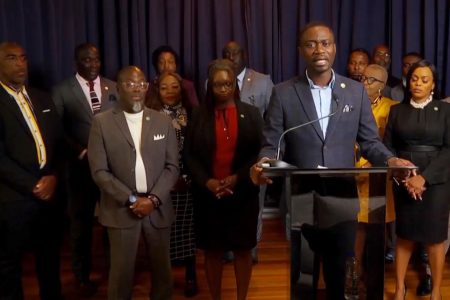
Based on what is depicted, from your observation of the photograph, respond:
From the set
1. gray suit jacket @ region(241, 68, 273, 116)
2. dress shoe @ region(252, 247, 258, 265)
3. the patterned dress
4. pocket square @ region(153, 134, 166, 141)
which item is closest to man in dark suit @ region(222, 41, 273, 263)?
gray suit jacket @ region(241, 68, 273, 116)

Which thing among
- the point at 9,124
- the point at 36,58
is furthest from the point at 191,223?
the point at 36,58

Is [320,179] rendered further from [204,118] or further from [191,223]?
[191,223]

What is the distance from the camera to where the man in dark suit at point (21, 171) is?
2.75 m

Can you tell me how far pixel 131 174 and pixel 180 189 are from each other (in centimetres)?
58

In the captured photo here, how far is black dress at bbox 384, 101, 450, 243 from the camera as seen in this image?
9.86 ft

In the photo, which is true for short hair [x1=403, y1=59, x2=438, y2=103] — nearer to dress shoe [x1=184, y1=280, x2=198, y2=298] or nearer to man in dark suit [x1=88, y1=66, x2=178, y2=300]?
man in dark suit [x1=88, y1=66, x2=178, y2=300]

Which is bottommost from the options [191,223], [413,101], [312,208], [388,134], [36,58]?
[191,223]

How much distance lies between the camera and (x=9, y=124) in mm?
2734

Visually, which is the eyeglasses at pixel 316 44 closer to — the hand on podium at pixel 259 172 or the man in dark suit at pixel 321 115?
the man in dark suit at pixel 321 115

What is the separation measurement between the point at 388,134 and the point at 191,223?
1293 mm

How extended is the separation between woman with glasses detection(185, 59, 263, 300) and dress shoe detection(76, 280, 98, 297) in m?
0.91

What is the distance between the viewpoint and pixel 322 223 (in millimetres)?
1885

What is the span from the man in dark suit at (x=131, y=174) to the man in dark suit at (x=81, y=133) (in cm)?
74

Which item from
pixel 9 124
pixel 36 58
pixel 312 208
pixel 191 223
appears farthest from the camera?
pixel 36 58
